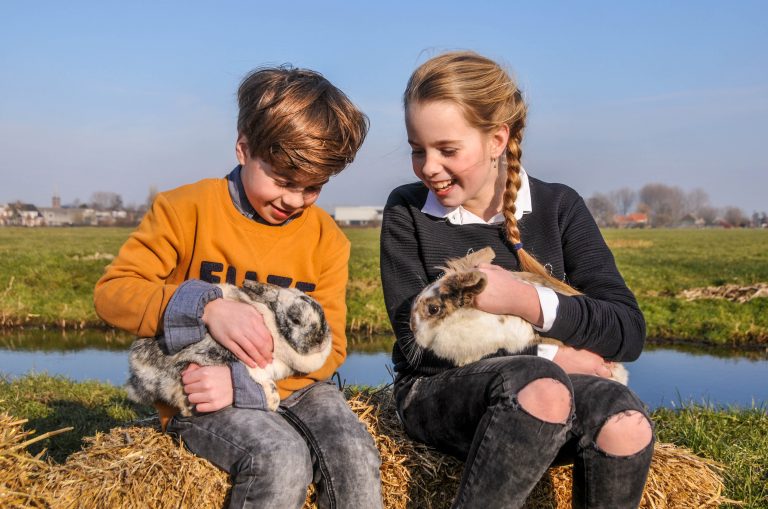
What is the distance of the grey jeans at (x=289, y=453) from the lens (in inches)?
122

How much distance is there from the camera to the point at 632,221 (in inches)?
3912

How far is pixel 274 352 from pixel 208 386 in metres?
0.37

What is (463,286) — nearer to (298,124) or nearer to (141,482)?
(298,124)

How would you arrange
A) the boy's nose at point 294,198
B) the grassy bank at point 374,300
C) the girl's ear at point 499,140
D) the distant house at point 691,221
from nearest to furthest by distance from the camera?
the boy's nose at point 294,198
the girl's ear at point 499,140
the grassy bank at point 374,300
the distant house at point 691,221

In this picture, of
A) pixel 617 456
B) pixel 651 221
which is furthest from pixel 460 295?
pixel 651 221

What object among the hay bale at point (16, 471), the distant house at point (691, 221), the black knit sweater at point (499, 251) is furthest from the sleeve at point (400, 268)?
the distant house at point (691, 221)

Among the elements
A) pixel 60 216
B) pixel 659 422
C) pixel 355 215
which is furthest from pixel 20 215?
pixel 659 422

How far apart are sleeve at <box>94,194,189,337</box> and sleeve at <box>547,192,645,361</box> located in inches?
76.0

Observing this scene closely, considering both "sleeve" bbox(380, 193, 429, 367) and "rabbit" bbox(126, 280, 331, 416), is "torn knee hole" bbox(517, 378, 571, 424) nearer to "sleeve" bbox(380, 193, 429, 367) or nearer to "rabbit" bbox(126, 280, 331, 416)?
"sleeve" bbox(380, 193, 429, 367)

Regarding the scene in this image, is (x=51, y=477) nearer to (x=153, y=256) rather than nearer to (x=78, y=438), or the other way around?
(x=153, y=256)

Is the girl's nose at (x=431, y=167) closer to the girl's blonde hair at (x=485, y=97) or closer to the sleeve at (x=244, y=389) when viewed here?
the girl's blonde hair at (x=485, y=97)

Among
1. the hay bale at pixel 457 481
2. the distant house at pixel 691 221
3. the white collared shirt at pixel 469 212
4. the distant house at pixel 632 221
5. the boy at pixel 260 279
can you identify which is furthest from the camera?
the distant house at pixel 691 221

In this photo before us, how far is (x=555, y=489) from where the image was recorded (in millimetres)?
3660

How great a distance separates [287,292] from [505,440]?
1304 mm
